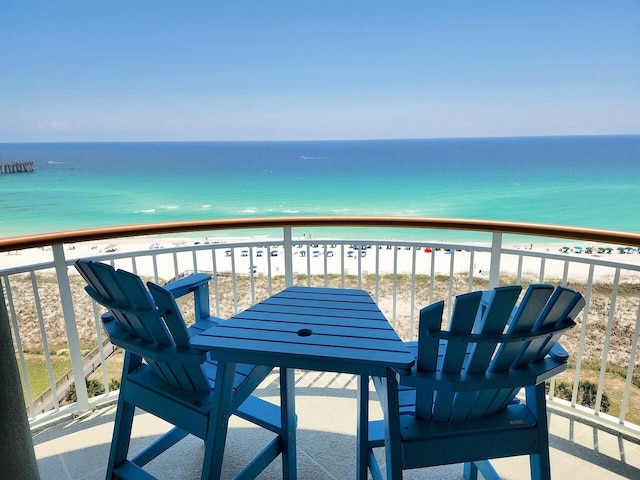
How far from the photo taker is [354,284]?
11.9 metres

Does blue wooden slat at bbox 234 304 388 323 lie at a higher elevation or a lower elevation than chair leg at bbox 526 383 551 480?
higher

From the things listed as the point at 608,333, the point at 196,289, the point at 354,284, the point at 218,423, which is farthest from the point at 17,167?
the point at 608,333

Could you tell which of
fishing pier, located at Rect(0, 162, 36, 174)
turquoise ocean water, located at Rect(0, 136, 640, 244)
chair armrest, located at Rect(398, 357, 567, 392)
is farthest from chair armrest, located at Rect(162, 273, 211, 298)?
fishing pier, located at Rect(0, 162, 36, 174)

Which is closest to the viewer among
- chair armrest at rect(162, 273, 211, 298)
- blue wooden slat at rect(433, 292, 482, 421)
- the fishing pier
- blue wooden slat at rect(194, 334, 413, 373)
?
blue wooden slat at rect(433, 292, 482, 421)

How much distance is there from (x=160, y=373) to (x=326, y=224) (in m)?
1.45

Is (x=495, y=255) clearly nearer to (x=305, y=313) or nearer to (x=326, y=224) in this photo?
(x=326, y=224)

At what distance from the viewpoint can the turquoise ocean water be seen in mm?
25906

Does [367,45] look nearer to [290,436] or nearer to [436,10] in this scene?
[436,10]

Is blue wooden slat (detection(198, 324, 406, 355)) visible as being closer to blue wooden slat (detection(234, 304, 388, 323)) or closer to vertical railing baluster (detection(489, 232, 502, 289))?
blue wooden slat (detection(234, 304, 388, 323))

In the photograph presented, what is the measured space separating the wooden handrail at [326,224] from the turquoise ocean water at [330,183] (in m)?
16.4

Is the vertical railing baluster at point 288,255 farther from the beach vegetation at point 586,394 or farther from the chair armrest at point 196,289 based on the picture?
the beach vegetation at point 586,394

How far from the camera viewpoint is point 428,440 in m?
1.35

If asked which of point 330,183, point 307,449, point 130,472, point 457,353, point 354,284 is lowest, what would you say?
point 354,284

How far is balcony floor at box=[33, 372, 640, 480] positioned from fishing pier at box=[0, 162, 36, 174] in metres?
36.8
